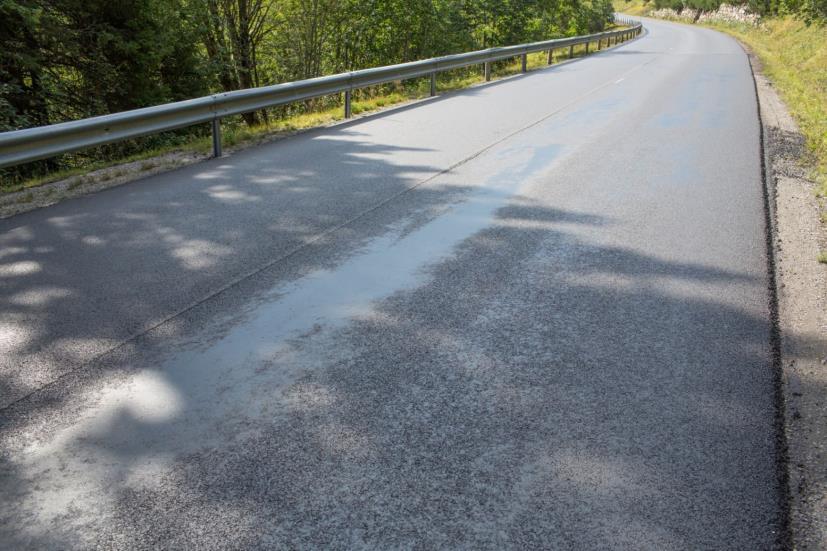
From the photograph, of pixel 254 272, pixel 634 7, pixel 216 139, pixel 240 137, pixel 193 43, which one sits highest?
pixel 634 7

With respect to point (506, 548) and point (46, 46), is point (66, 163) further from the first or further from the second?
point (506, 548)

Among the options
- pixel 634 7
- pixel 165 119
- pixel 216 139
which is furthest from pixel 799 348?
pixel 634 7

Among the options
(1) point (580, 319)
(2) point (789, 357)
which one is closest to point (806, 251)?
(2) point (789, 357)

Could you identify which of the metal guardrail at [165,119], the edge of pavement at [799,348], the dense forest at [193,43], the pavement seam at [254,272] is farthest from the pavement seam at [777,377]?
the dense forest at [193,43]

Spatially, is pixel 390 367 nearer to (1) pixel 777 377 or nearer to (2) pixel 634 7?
(1) pixel 777 377

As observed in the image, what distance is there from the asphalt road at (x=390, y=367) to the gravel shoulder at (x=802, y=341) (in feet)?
0.40

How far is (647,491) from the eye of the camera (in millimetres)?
3068

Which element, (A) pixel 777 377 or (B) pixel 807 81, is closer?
(A) pixel 777 377

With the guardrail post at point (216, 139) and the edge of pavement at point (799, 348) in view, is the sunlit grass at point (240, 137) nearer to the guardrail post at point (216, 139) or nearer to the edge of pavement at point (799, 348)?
the guardrail post at point (216, 139)

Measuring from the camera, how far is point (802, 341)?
4.60 m

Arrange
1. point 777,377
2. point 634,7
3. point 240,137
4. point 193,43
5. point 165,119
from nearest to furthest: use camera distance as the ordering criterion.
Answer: point 777,377 → point 165,119 → point 240,137 → point 193,43 → point 634,7

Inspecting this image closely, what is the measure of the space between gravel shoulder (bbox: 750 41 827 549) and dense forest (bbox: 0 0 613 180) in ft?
39.3

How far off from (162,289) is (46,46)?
43.3 feet

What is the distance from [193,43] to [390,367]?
18.1 meters
